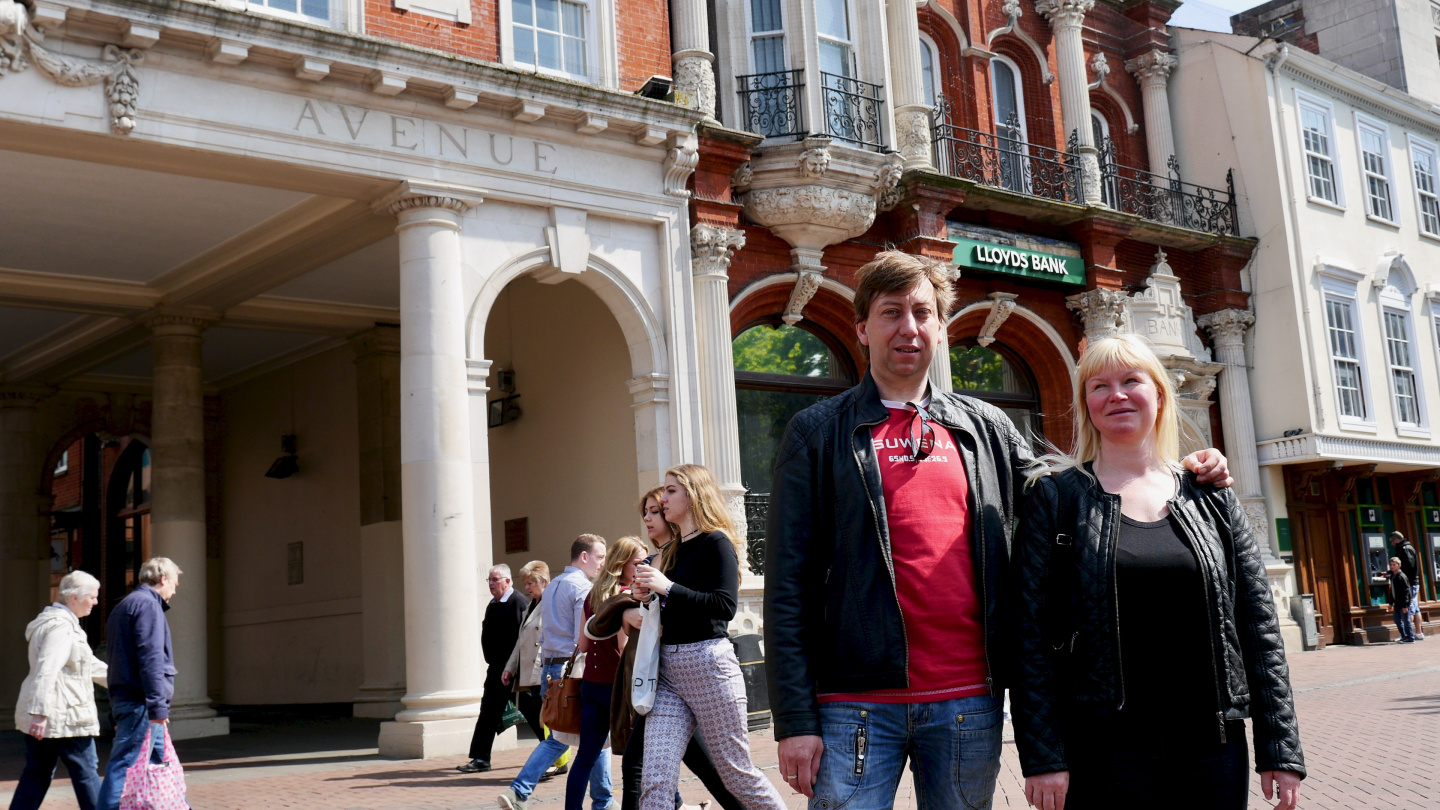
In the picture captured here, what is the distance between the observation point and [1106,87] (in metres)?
22.4

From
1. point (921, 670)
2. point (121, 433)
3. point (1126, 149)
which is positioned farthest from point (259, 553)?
point (921, 670)

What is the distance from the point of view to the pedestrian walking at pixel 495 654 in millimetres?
10836

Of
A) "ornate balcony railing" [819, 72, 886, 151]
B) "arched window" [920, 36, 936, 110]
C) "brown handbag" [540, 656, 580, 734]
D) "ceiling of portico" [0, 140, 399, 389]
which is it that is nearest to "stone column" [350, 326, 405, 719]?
"ceiling of portico" [0, 140, 399, 389]

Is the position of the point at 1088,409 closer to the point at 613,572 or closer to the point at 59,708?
the point at 613,572

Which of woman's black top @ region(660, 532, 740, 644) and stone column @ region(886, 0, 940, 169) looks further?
stone column @ region(886, 0, 940, 169)

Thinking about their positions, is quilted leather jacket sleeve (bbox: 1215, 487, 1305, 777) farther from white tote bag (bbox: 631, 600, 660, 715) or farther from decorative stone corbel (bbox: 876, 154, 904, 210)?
decorative stone corbel (bbox: 876, 154, 904, 210)

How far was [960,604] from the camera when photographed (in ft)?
11.3

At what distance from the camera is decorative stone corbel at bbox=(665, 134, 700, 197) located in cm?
1451

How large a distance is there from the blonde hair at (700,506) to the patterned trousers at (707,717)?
469mm

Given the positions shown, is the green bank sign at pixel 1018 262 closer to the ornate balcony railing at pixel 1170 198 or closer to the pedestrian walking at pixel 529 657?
the ornate balcony railing at pixel 1170 198

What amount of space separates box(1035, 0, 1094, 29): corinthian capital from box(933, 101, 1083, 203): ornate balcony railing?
1771 millimetres

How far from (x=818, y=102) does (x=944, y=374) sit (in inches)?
146

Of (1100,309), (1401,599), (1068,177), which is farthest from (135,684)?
(1401,599)

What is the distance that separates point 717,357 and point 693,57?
350cm
